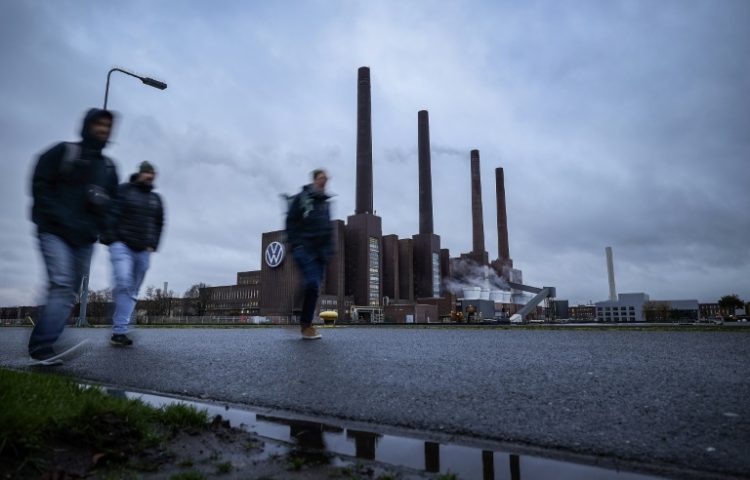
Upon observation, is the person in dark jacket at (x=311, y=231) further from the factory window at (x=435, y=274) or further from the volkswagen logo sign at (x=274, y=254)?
the factory window at (x=435, y=274)

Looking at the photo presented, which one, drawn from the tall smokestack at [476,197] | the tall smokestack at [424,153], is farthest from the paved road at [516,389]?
the tall smokestack at [476,197]

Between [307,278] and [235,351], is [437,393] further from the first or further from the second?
[307,278]

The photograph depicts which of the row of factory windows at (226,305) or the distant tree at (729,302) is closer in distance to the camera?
the distant tree at (729,302)

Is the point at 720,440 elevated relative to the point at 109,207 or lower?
lower

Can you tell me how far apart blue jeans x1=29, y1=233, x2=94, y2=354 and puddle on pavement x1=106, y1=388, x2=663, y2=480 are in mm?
2520

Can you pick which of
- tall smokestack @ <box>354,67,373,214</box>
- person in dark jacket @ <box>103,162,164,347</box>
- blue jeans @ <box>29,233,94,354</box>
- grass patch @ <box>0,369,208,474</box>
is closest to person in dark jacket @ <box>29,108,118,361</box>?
blue jeans @ <box>29,233,94,354</box>

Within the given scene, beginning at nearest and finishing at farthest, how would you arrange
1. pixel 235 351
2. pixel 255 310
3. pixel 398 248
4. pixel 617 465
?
pixel 617 465 → pixel 235 351 → pixel 398 248 → pixel 255 310

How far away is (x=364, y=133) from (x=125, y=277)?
56596 mm

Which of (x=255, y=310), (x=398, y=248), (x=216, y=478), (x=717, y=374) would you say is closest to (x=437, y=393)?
(x=216, y=478)

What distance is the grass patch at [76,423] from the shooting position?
1.43m

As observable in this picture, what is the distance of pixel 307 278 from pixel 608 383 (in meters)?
3.94

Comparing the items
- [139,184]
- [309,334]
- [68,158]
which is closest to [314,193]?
[309,334]

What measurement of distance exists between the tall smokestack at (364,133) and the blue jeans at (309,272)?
5508 centimetres

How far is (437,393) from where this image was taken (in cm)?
259
